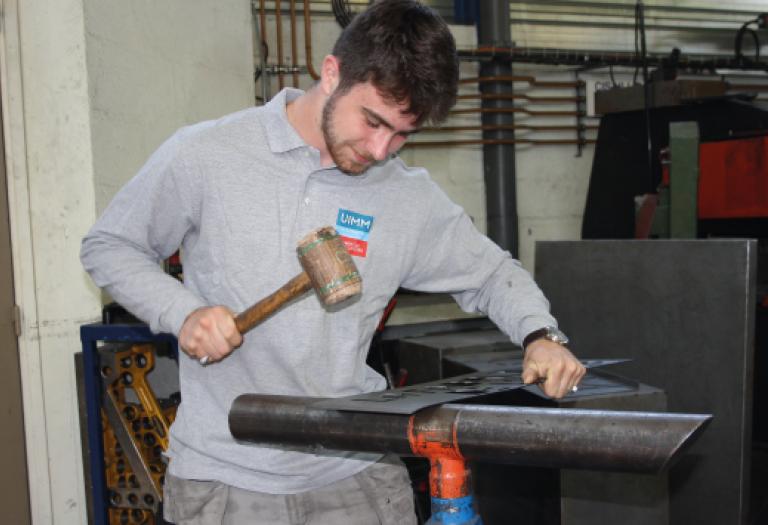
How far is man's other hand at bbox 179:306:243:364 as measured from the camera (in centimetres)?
115

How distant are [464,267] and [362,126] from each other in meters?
0.37

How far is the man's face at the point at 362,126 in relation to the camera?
4.05 feet

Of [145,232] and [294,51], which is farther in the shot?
[294,51]

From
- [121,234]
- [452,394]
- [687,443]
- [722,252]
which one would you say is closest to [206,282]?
[121,234]

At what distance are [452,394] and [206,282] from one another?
0.44m

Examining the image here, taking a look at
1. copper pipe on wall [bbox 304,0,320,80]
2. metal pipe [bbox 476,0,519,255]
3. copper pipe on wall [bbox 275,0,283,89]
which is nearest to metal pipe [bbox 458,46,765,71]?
metal pipe [bbox 476,0,519,255]

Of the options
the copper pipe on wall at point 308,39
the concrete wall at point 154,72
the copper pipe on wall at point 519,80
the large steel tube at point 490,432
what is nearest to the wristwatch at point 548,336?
the large steel tube at point 490,432

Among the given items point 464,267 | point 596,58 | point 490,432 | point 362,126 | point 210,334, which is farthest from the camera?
point 596,58

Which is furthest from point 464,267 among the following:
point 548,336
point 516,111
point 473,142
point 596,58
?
point 596,58

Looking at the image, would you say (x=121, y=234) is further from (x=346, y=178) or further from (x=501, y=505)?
(x=501, y=505)

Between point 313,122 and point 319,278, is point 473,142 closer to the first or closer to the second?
point 313,122

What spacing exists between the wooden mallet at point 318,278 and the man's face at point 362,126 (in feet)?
0.53

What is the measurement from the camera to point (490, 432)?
1.04 metres

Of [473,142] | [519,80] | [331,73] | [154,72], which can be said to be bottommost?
[331,73]
